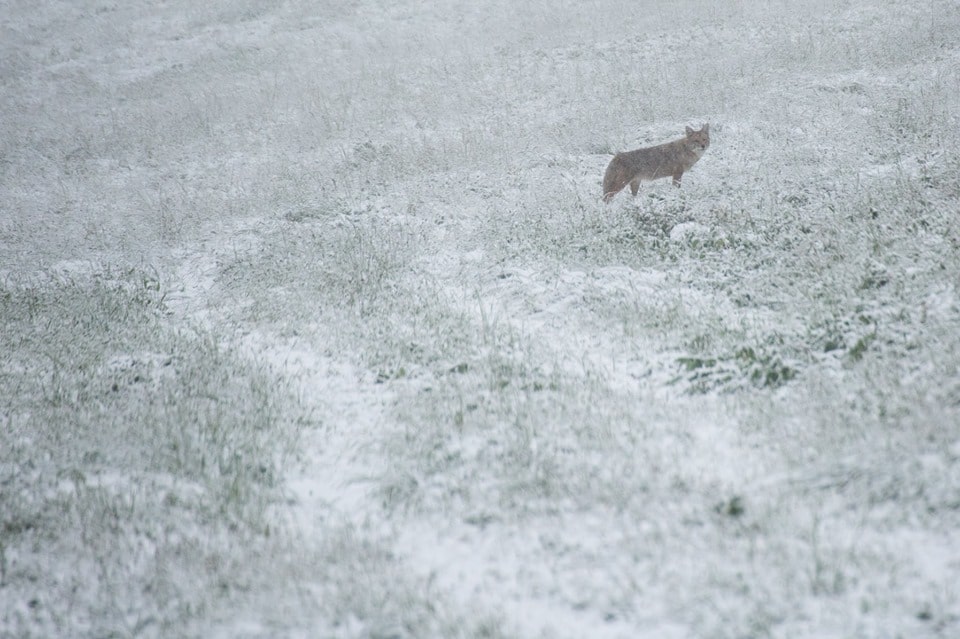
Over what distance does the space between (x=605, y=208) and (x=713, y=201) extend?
187 cm

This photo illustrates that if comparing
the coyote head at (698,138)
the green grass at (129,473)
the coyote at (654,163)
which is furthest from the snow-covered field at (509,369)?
the coyote head at (698,138)

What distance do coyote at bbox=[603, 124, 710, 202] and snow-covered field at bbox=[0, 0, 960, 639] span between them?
20.1 inches

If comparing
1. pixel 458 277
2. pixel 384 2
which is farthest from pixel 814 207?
pixel 384 2

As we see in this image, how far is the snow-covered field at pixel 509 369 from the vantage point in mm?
4180

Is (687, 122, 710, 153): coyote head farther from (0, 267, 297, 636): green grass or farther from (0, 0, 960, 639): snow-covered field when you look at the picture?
(0, 267, 297, 636): green grass

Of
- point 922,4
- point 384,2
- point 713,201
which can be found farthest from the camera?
point 384,2

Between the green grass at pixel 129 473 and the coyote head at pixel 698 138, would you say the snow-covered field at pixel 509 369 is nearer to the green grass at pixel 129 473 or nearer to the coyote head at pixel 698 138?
the green grass at pixel 129 473

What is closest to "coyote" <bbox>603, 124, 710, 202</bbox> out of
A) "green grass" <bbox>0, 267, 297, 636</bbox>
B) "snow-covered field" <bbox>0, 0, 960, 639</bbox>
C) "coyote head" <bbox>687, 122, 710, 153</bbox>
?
"coyote head" <bbox>687, 122, 710, 153</bbox>

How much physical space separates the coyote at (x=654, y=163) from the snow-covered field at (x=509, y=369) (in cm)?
51

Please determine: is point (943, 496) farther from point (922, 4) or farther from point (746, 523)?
point (922, 4)

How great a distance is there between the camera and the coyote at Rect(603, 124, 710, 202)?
10586 millimetres

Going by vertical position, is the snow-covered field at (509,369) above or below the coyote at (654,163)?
below

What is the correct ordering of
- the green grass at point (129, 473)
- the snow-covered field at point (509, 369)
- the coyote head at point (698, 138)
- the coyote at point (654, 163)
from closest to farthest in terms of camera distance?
the snow-covered field at point (509, 369) < the green grass at point (129, 473) < the coyote at point (654, 163) < the coyote head at point (698, 138)

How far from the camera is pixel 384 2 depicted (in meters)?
27.1
